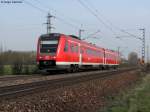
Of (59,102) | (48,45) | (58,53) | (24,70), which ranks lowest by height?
(59,102)

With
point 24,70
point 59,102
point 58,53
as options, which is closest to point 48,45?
point 58,53

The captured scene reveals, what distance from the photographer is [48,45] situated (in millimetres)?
30812

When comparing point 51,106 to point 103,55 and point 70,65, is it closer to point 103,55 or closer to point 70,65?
point 70,65

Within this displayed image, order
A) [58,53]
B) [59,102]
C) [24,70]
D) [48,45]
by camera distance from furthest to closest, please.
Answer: [24,70] < [48,45] < [58,53] < [59,102]

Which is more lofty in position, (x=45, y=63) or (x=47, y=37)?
(x=47, y=37)

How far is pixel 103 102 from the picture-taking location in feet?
51.0

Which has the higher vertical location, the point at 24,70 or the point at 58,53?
the point at 58,53

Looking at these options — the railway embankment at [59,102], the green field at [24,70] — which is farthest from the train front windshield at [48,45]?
the railway embankment at [59,102]

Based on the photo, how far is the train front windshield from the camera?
3041cm

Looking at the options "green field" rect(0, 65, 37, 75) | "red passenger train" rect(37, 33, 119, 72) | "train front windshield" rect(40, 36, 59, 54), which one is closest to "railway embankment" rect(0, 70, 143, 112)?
"red passenger train" rect(37, 33, 119, 72)

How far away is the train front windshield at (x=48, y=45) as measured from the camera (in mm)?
30409

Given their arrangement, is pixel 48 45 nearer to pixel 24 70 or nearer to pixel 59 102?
pixel 24 70

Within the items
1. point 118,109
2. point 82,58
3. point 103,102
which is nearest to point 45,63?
point 82,58

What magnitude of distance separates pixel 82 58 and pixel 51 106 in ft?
84.0
